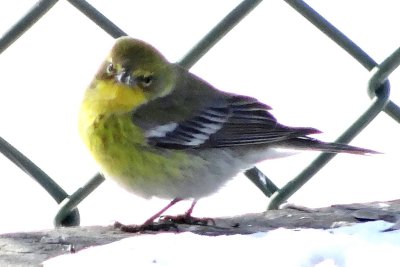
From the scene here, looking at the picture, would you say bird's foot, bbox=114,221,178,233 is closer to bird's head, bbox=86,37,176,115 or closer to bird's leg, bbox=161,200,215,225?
bird's leg, bbox=161,200,215,225

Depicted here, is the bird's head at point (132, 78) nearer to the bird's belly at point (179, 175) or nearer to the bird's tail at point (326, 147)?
the bird's belly at point (179, 175)

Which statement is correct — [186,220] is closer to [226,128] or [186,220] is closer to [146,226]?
[146,226]

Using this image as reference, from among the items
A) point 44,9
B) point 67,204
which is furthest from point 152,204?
point 44,9

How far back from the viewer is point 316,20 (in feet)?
10.3

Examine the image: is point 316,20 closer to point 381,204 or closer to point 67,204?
point 381,204

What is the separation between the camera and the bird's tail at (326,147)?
310 cm

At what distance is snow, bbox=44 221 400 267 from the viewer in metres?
2.17

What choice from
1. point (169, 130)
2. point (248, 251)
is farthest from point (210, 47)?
point (248, 251)

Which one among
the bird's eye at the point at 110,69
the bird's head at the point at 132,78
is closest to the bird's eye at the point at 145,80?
the bird's head at the point at 132,78

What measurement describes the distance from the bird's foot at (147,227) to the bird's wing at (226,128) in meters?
0.43

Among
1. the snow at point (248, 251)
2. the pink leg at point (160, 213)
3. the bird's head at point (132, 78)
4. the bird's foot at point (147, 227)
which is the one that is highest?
the bird's head at point (132, 78)

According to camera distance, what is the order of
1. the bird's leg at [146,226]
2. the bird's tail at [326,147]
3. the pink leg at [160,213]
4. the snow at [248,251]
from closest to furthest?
the snow at [248,251] → the bird's leg at [146,226] → the pink leg at [160,213] → the bird's tail at [326,147]

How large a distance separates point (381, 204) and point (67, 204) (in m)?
0.79

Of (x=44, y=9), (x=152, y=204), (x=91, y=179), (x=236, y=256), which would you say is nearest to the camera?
(x=236, y=256)
